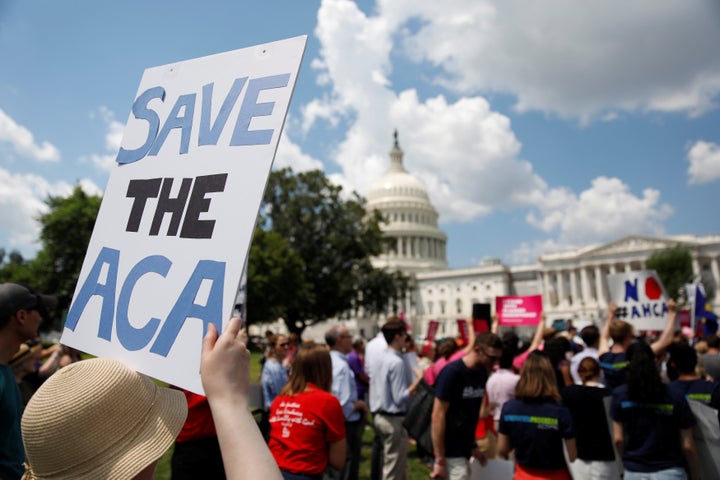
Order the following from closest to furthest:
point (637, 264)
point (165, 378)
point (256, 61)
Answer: point (165, 378) < point (256, 61) < point (637, 264)

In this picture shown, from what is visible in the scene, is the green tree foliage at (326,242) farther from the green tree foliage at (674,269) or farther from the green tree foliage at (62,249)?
the green tree foliage at (674,269)

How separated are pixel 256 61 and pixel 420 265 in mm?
92580

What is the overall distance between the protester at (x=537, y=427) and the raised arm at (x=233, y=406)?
11.1 ft

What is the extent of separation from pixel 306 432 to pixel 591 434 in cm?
280

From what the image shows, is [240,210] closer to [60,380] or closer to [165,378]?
[165,378]

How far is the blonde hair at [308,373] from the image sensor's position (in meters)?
4.00

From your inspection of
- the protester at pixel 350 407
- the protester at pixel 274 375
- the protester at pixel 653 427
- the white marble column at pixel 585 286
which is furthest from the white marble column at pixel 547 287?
the protester at pixel 653 427

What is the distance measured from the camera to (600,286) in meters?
80.4

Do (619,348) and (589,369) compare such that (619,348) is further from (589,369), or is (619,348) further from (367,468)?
(367,468)

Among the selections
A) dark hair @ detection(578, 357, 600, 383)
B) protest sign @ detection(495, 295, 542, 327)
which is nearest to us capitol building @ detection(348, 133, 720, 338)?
protest sign @ detection(495, 295, 542, 327)

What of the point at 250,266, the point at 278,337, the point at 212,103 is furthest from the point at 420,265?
the point at 212,103

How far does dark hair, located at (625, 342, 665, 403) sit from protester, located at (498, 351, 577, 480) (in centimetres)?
75

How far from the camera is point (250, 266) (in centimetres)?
3950

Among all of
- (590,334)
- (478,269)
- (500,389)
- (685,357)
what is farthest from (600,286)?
(685,357)
